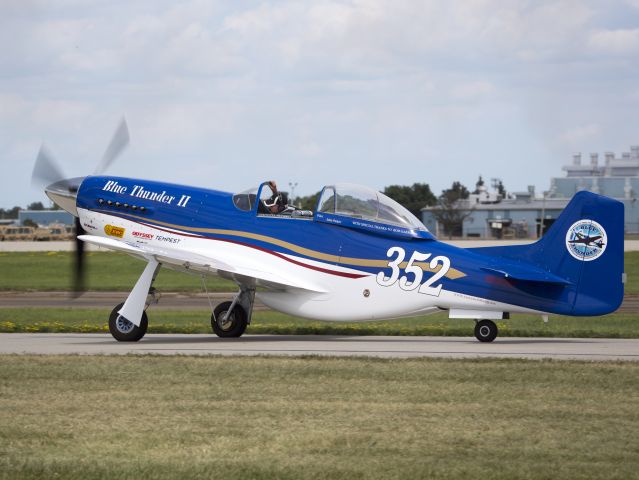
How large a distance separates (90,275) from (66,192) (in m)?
29.6

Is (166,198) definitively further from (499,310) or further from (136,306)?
(499,310)

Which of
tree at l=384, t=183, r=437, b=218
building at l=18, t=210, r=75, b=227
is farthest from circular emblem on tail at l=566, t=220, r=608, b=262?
building at l=18, t=210, r=75, b=227

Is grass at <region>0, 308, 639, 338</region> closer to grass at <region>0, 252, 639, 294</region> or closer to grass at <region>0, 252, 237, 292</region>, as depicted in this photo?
grass at <region>0, 252, 639, 294</region>

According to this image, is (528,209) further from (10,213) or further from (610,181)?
(10,213)

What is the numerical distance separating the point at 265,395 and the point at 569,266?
6.77 meters

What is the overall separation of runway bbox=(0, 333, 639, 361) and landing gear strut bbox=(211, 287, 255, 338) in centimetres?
23

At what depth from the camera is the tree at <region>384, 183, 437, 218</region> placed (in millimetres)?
114312

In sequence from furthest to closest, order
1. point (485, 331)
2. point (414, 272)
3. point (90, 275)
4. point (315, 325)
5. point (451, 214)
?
point (451, 214)
point (90, 275)
point (315, 325)
point (485, 331)
point (414, 272)

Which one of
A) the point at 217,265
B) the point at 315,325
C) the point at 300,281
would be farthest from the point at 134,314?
the point at 315,325

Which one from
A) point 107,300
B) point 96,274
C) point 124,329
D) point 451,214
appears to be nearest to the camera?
point 124,329

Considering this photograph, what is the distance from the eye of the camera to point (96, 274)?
49188 mm

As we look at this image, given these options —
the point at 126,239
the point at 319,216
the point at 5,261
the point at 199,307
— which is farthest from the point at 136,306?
the point at 5,261

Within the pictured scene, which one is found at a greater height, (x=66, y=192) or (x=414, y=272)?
(x=66, y=192)

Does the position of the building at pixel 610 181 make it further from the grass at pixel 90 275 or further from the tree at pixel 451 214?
the grass at pixel 90 275
